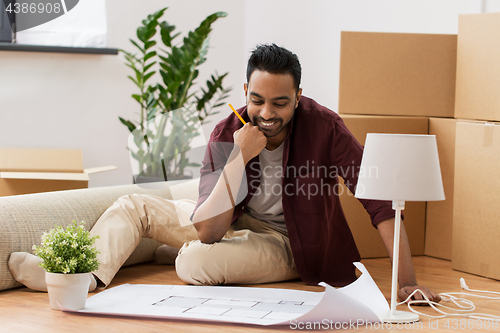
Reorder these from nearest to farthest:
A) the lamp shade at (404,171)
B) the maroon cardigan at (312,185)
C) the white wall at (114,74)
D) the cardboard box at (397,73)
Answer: the lamp shade at (404,171) → the maroon cardigan at (312,185) → the cardboard box at (397,73) → the white wall at (114,74)

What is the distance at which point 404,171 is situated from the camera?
3.26 feet

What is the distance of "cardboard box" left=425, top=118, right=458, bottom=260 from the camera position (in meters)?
1.82

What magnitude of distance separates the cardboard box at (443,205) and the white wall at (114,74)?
1.96 feet

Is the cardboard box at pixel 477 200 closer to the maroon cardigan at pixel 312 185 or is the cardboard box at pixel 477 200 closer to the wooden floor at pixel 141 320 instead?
the wooden floor at pixel 141 320

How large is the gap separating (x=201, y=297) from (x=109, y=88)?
165 centimetres

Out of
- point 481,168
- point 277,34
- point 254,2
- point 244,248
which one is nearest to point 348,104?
point 481,168

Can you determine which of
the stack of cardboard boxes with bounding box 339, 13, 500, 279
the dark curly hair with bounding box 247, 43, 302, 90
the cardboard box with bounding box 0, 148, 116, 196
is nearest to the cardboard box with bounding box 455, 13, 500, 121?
the stack of cardboard boxes with bounding box 339, 13, 500, 279

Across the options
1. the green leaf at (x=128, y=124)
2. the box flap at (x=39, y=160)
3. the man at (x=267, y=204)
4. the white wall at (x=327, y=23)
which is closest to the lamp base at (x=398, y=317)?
the man at (x=267, y=204)

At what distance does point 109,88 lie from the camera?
8.75ft

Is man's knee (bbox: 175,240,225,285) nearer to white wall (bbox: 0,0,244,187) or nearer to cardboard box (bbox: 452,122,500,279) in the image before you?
cardboard box (bbox: 452,122,500,279)

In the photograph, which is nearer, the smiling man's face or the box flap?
the smiling man's face

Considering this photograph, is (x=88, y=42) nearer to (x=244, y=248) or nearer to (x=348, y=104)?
(x=348, y=104)

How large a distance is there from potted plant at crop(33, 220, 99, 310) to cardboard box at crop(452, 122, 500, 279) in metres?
1.12

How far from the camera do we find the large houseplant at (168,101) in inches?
64.9
